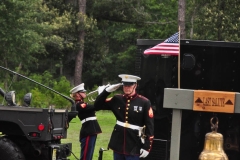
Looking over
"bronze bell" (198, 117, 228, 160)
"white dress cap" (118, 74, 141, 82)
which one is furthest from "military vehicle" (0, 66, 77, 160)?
"bronze bell" (198, 117, 228, 160)

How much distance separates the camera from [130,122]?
9.00m

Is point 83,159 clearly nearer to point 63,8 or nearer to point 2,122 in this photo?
point 2,122

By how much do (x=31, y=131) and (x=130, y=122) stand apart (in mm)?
1465

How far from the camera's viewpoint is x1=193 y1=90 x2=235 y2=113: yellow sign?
659cm

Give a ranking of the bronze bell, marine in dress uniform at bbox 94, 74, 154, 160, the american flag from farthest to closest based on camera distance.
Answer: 1. the american flag
2. marine in dress uniform at bbox 94, 74, 154, 160
3. the bronze bell

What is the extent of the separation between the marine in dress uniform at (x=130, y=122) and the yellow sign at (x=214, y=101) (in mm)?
2203

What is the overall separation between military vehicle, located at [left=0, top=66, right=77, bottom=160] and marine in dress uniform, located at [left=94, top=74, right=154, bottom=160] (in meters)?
0.99

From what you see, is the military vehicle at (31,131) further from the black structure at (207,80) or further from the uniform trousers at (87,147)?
the black structure at (207,80)

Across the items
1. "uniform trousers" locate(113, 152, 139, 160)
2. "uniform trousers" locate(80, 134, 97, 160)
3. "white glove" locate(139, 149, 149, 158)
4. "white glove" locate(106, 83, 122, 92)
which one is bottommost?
"uniform trousers" locate(80, 134, 97, 160)

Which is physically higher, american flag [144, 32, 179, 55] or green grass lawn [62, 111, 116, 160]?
american flag [144, 32, 179, 55]

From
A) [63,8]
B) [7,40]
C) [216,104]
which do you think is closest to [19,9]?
[7,40]

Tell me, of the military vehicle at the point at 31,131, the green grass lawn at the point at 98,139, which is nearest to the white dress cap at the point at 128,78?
the military vehicle at the point at 31,131

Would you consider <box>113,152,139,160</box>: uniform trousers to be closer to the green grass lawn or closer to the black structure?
the black structure

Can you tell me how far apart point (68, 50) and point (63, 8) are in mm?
2486
